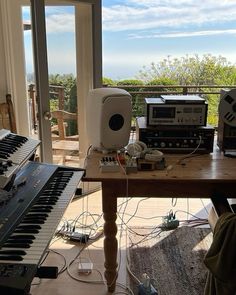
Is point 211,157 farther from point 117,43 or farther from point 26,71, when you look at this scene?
point 117,43

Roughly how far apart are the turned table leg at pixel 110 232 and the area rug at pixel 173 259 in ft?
0.61

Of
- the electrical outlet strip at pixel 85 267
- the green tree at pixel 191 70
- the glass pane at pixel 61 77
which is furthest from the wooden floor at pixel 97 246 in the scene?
the green tree at pixel 191 70

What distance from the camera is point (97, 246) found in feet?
8.36

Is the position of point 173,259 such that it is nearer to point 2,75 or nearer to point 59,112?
point 59,112

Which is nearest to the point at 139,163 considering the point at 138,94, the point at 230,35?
the point at 138,94

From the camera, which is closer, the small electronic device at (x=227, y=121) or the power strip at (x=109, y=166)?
the power strip at (x=109, y=166)

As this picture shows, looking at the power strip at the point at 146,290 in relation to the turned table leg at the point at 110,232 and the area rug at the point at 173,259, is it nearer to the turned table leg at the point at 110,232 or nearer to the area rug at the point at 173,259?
the area rug at the point at 173,259

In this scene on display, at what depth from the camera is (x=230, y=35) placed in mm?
6453

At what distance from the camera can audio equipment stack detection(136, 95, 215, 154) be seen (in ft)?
7.02

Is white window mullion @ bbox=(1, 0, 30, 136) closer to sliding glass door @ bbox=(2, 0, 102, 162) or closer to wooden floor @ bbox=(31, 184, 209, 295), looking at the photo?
sliding glass door @ bbox=(2, 0, 102, 162)

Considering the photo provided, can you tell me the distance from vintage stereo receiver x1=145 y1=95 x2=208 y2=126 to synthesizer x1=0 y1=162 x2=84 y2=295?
24.9 inches

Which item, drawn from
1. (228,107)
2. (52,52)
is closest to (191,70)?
(52,52)

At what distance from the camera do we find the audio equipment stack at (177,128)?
2.14 metres

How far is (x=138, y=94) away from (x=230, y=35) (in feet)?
10.6
